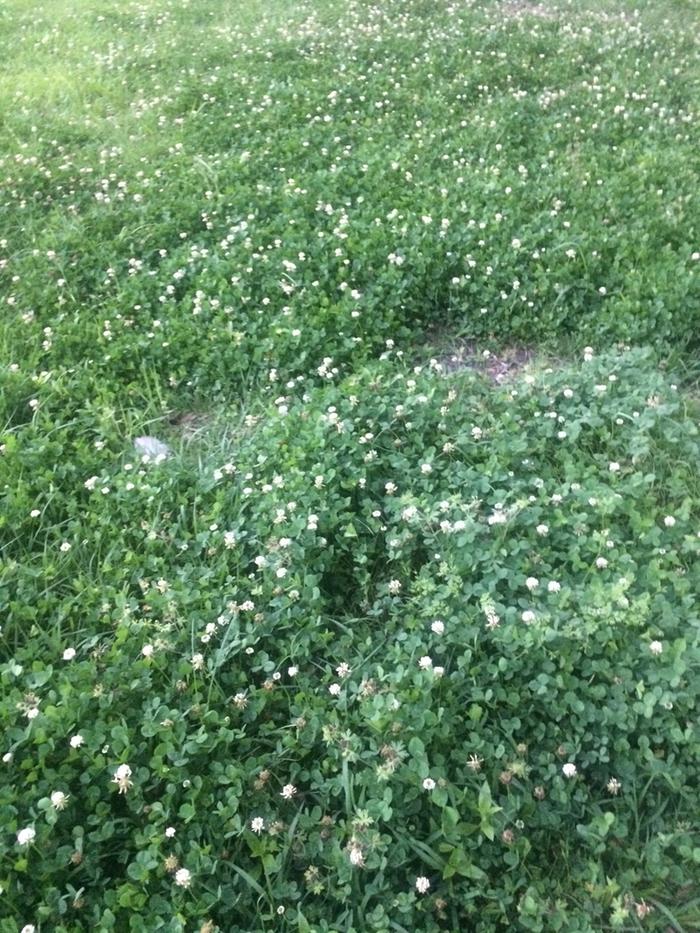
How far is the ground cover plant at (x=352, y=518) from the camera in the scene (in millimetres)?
2645

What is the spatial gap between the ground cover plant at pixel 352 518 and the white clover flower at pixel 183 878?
0.10 ft

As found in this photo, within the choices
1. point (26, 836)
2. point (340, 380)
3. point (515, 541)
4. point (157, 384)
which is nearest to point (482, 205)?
point (340, 380)

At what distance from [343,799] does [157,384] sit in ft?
8.42

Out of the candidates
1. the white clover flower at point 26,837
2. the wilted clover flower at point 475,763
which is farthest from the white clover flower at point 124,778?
the wilted clover flower at point 475,763

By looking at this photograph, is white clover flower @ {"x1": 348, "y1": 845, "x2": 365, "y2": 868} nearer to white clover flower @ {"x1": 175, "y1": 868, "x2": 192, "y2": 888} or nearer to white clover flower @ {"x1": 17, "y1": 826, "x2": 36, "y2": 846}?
white clover flower @ {"x1": 175, "y1": 868, "x2": 192, "y2": 888}

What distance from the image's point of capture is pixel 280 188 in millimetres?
6008

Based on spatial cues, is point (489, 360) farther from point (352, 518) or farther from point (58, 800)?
point (58, 800)

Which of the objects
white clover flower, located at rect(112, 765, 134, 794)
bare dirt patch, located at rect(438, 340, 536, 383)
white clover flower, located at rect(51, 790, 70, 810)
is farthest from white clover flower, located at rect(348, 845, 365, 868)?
bare dirt patch, located at rect(438, 340, 536, 383)

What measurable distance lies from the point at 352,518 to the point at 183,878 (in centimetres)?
157

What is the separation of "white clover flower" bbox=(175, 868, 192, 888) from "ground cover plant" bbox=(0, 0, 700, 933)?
0.03 meters

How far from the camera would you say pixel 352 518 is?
362 centimetres

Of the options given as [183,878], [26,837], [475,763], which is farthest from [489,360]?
[26,837]

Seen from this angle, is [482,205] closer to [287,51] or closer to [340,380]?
[340,380]

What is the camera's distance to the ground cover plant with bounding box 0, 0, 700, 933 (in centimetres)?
264
